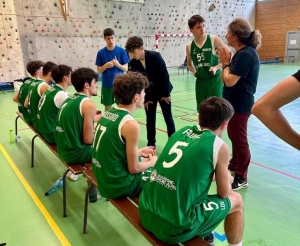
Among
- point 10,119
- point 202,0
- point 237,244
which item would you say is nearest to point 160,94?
point 237,244

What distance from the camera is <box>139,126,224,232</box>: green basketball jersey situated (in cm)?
152

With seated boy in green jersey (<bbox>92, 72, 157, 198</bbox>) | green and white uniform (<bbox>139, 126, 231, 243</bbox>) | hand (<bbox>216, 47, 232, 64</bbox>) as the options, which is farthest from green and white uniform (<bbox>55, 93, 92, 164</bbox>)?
hand (<bbox>216, 47, 232, 64</bbox>)

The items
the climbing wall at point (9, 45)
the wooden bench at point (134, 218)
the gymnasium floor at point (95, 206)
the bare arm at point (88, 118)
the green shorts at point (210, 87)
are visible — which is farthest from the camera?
the climbing wall at point (9, 45)

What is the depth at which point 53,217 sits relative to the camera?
8.87 ft

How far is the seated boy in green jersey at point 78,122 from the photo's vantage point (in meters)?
2.70

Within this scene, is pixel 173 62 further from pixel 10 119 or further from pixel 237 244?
pixel 237 244

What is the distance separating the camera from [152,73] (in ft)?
12.9

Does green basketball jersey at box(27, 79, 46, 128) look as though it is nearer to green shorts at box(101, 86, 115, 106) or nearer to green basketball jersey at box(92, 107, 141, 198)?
green shorts at box(101, 86, 115, 106)

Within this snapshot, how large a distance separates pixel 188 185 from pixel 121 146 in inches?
25.7

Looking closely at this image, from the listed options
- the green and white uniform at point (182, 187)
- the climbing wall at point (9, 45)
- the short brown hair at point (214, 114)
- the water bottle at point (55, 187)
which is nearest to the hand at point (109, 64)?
the water bottle at point (55, 187)

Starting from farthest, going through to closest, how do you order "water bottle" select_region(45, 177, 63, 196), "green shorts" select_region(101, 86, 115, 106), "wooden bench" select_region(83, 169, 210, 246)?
"green shorts" select_region(101, 86, 115, 106), "water bottle" select_region(45, 177, 63, 196), "wooden bench" select_region(83, 169, 210, 246)

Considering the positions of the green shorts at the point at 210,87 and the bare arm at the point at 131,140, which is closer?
the bare arm at the point at 131,140

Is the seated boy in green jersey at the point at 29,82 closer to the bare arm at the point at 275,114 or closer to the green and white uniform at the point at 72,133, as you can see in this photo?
the green and white uniform at the point at 72,133

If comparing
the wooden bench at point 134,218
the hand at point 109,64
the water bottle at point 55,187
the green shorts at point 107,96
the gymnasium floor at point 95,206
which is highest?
the hand at point 109,64
